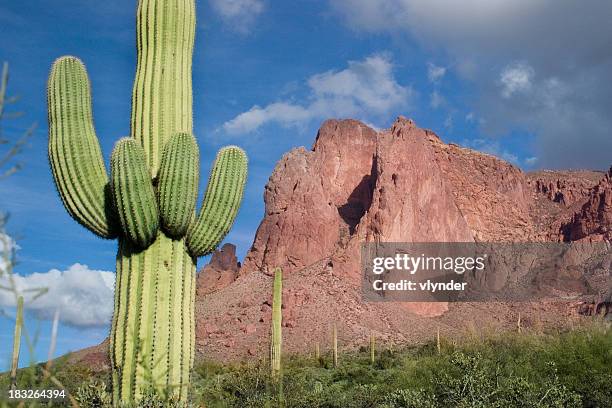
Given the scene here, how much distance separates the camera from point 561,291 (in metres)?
62.8

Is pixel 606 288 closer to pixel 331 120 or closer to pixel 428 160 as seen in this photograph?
pixel 428 160

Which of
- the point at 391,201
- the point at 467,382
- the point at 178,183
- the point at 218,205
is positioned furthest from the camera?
the point at 391,201

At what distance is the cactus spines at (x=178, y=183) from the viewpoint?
7762 mm

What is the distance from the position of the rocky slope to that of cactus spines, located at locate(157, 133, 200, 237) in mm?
31311

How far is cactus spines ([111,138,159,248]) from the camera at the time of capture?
7492mm

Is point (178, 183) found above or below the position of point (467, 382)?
above

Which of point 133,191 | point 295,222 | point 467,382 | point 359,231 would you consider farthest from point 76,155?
point 359,231

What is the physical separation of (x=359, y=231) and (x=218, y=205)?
51324 millimetres

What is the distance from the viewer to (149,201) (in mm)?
7645

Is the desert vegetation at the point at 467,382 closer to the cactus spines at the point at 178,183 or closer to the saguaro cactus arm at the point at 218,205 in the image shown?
→ the saguaro cactus arm at the point at 218,205

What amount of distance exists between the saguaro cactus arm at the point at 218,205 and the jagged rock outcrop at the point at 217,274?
158ft

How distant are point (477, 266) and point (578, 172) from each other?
44764 millimetres

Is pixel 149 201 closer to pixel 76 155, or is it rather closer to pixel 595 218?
pixel 76 155

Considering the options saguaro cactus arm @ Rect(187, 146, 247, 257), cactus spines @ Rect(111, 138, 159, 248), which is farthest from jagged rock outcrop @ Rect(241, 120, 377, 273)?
cactus spines @ Rect(111, 138, 159, 248)
